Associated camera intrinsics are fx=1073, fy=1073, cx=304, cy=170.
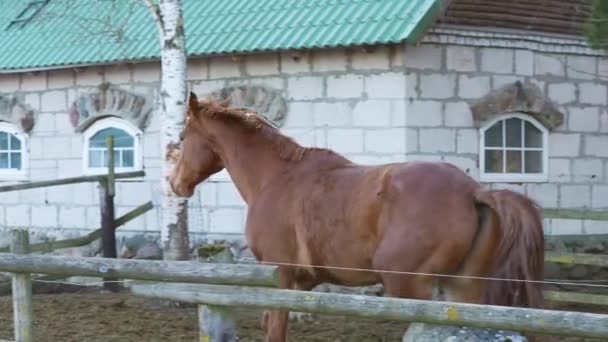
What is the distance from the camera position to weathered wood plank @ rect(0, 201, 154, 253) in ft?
41.1

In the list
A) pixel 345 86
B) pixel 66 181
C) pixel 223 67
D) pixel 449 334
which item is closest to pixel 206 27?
pixel 223 67

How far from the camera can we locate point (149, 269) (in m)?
6.06

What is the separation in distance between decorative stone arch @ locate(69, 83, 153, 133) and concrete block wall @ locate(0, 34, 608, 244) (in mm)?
120

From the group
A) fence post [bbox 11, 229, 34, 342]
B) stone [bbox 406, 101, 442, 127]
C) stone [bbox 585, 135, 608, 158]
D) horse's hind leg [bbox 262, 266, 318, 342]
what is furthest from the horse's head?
stone [bbox 585, 135, 608, 158]

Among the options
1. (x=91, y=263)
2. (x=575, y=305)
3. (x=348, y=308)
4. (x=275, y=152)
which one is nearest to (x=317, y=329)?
(x=275, y=152)

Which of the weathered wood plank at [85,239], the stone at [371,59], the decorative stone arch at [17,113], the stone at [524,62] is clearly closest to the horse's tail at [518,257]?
the stone at [371,59]

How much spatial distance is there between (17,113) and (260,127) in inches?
290

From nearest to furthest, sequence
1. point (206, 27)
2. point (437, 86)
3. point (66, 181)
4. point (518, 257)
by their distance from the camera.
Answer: point (518, 257) < point (437, 86) < point (66, 181) < point (206, 27)

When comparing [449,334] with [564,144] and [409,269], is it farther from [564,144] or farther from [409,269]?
[564,144]

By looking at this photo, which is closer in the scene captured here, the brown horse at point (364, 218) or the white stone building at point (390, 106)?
the brown horse at point (364, 218)

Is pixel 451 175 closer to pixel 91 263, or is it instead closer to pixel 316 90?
pixel 91 263

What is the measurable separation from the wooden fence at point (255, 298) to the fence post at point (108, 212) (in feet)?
19.1

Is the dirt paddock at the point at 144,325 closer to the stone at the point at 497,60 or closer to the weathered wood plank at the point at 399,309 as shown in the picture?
the stone at the point at 497,60

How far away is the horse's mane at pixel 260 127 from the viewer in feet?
27.0
